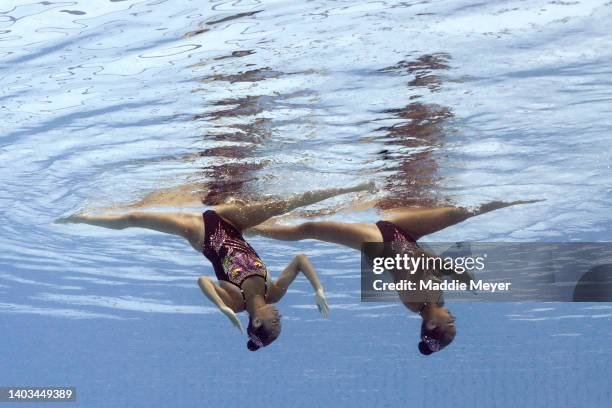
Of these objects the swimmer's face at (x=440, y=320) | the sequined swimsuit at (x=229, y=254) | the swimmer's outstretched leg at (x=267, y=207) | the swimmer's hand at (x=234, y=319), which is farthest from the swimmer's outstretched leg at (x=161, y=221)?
the swimmer's face at (x=440, y=320)

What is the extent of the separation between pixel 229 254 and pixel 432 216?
261 inches

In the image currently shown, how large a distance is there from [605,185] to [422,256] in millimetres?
6583

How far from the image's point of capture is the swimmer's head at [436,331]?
38.5 ft

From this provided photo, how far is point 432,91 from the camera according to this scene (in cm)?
1195

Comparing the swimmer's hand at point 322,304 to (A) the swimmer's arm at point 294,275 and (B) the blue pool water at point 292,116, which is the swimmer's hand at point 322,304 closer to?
(A) the swimmer's arm at point 294,275

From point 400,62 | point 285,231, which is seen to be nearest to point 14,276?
point 285,231

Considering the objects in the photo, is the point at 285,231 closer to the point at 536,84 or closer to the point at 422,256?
the point at 422,256

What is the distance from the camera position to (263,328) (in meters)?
11.8

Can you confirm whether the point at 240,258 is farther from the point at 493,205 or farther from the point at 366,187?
the point at 493,205

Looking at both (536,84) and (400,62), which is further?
(536,84)

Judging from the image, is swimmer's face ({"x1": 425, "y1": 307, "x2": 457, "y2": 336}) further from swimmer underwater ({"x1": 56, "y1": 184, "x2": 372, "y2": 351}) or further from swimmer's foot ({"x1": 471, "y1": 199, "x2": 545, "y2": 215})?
swimmer's foot ({"x1": 471, "y1": 199, "x2": 545, "y2": 215})

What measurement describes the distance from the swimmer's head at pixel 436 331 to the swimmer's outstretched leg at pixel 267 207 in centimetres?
514

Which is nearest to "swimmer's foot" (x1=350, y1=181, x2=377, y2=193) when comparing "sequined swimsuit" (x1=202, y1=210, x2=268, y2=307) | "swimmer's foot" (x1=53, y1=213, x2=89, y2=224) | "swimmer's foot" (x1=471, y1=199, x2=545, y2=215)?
"sequined swimsuit" (x1=202, y1=210, x2=268, y2=307)

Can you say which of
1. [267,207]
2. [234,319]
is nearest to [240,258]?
[234,319]
